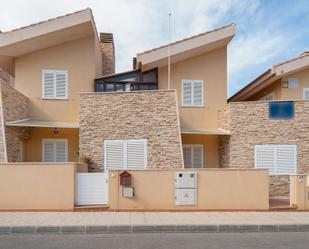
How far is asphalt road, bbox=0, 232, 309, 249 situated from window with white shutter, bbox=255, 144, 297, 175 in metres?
6.54

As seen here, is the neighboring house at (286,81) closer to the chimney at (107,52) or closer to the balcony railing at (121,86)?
the balcony railing at (121,86)

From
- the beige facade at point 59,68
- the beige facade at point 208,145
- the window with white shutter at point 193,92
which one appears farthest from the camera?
the window with white shutter at point 193,92

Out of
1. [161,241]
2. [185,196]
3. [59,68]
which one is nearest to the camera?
[161,241]

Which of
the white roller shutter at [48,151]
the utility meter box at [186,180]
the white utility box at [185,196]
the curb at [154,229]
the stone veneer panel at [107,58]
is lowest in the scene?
the curb at [154,229]

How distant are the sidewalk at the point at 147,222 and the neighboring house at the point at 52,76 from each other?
248 inches

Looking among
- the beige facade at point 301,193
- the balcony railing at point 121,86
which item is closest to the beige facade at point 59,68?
the balcony railing at point 121,86

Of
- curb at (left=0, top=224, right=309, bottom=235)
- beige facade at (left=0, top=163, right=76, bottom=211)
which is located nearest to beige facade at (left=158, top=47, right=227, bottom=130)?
beige facade at (left=0, top=163, right=76, bottom=211)

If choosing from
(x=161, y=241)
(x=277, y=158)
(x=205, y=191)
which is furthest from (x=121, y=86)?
(x=161, y=241)

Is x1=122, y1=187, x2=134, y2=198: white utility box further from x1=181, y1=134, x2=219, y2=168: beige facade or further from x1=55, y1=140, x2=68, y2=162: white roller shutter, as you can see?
x1=55, y1=140, x2=68, y2=162: white roller shutter

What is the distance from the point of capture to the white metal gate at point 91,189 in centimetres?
1173

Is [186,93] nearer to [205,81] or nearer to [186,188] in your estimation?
[205,81]

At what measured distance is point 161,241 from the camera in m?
8.24

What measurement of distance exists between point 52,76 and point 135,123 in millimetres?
6108

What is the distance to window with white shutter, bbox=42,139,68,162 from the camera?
55.8 feet
